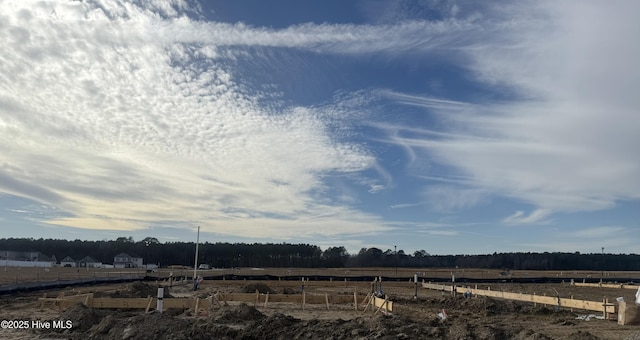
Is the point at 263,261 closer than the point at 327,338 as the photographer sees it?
No

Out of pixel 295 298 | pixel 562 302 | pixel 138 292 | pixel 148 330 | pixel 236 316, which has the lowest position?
pixel 138 292

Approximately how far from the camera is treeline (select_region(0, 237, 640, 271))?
5689 inches

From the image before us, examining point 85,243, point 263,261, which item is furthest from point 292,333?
point 85,243

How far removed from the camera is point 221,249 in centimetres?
14912

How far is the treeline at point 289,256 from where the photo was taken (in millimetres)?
144500

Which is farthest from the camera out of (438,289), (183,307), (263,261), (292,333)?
(263,261)

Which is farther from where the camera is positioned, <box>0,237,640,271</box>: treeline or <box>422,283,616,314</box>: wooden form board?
<box>0,237,640,271</box>: treeline

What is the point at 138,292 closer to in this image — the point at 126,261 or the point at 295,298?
the point at 295,298

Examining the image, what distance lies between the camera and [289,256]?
149125 millimetres

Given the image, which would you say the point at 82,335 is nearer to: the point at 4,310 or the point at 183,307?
the point at 183,307

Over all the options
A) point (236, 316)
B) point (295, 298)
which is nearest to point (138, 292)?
point (295, 298)

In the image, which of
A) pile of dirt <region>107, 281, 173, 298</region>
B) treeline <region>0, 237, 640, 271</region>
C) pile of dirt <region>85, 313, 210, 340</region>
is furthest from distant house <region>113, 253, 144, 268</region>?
pile of dirt <region>85, 313, 210, 340</region>

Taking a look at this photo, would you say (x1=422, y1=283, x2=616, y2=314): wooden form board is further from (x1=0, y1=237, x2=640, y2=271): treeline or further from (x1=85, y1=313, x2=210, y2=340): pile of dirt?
(x1=0, y1=237, x2=640, y2=271): treeline

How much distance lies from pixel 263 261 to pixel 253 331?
13540 cm
